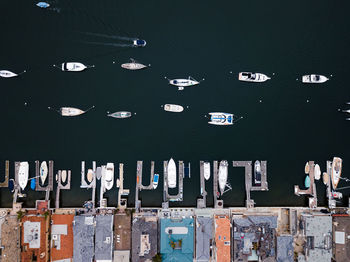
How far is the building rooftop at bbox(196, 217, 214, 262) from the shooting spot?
23906mm

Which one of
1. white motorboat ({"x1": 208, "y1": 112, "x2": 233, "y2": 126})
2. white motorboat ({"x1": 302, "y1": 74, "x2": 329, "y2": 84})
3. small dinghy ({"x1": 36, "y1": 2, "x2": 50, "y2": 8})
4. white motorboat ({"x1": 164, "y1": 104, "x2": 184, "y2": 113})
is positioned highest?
small dinghy ({"x1": 36, "y1": 2, "x2": 50, "y2": 8})

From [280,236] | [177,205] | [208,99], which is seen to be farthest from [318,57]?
[177,205]

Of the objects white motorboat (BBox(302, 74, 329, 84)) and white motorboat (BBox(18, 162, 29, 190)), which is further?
white motorboat (BBox(302, 74, 329, 84))

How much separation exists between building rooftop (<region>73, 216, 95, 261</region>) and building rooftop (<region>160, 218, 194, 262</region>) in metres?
5.96

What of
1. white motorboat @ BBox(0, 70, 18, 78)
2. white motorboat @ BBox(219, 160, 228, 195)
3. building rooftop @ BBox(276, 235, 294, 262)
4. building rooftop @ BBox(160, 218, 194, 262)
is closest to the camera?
building rooftop @ BBox(160, 218, 194, 262)

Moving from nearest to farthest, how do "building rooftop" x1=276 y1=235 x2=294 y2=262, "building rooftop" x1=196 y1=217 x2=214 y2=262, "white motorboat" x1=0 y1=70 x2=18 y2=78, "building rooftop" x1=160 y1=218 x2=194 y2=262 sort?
1. "building rooftop" x1=160 y1=218 x2=194 y2=262
2. "building rooftop" x1=196 y1=217 x2=214 y2=262
3. "building rooftop" x1=276 y1=235 x2=294 y2=262
4. "white motorboat" x1=0 y1=70 x2=18 y2=78

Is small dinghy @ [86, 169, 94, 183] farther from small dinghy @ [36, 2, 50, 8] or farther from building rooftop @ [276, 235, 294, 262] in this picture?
building rooftop @ [276, 235, 294, 262]

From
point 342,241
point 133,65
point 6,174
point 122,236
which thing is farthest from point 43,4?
point 342,241

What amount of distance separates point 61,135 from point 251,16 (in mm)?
20764

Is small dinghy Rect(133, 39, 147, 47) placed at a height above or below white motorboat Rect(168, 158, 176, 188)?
above

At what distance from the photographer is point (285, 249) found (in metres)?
24.1

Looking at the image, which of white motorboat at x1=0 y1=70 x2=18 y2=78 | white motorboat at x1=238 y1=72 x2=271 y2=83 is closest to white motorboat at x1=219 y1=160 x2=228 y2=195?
white motorboat at x1=238 y1=72 x2=271 y2=83

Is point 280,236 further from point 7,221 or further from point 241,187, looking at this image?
point 7,221

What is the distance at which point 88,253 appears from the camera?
2372cm
